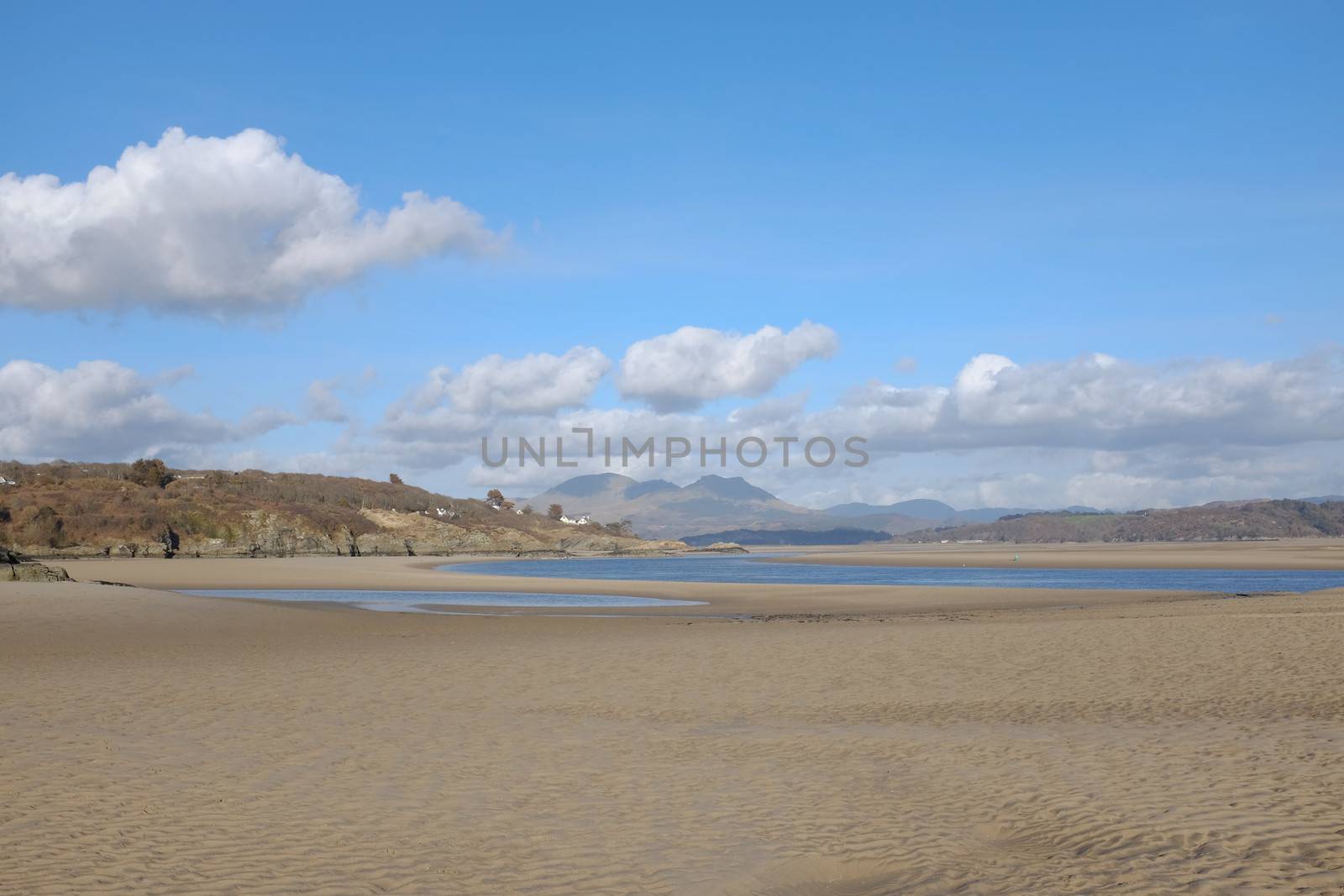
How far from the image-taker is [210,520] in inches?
4847

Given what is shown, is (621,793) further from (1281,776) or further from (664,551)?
(664,551)

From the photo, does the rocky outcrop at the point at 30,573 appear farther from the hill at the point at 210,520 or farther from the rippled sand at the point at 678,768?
the hill at the point at 210,520

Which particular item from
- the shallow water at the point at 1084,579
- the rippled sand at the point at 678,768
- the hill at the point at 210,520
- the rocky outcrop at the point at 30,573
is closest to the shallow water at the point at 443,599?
the rocky outcrop at the point at 30,573

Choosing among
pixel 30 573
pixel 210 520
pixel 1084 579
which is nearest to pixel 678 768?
pixel 30 573

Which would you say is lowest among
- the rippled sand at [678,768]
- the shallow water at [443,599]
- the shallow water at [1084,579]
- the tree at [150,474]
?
the shallow water at [1084,579]

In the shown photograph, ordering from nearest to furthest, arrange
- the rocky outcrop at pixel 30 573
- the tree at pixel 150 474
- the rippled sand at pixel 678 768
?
the rippled sand at pixel 678 768
the rocky outcrop at pixel 30 573
the tree at pixel 150 474

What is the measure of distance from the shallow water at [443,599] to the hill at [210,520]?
65178mm

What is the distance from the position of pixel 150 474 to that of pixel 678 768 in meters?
155

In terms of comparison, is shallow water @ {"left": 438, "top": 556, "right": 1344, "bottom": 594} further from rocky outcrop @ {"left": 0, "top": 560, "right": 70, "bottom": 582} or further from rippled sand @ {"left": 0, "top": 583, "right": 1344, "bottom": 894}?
rocky outcrop @ {"left": 0, "top": 560, "right": 70, "bottom": 582}

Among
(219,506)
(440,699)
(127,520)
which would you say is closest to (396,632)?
(440,699)

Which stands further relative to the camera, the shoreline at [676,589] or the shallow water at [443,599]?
the shallow water at [443,599]

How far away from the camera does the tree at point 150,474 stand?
146 metres

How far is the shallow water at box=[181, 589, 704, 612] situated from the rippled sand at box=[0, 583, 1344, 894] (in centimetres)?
1796

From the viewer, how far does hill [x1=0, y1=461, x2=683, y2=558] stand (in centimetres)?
10825
